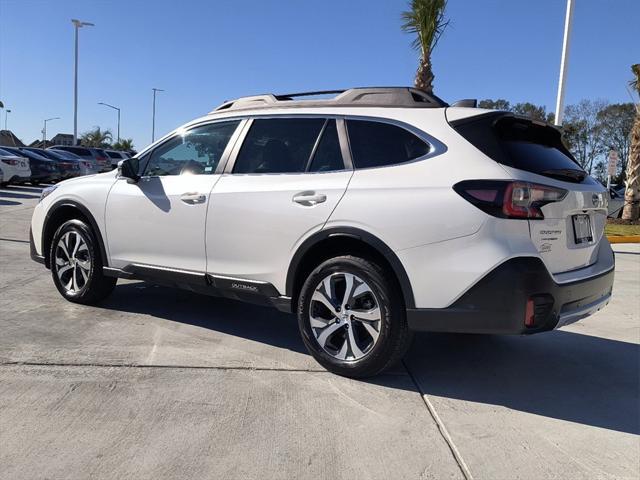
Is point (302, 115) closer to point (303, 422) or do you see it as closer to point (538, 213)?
point (538, 213)

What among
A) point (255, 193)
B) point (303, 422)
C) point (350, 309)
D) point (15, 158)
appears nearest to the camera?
point (303, 422)

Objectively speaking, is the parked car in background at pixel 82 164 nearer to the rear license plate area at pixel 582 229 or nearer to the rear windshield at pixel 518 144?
the rear windshield at pixel 518 144

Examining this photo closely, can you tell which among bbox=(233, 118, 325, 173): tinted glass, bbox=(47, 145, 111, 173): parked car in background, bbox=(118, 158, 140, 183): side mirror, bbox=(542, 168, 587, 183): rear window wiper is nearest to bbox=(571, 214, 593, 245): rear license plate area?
bbox=(542, 168, 587, 183): rear window wiper

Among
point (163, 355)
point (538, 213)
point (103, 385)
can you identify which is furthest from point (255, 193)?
point (538, 213)

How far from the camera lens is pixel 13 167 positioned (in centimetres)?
1945

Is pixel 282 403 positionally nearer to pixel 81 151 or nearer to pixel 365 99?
pixel 365 99

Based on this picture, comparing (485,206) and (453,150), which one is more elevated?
(453,150)

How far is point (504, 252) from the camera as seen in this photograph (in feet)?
10.2

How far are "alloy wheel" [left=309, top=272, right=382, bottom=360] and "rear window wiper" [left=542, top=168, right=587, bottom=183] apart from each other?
4.36ft

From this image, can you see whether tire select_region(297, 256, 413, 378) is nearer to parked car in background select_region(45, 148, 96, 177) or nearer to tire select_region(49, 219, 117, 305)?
tire select_region(49, 219, 117, 305)

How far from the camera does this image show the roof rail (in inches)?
149

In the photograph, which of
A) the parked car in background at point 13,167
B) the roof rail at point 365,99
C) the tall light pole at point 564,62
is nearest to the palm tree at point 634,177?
the tall light pole at point 564,62

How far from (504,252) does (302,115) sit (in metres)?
1.86

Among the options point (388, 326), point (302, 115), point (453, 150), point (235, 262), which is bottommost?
point (388, 326)
